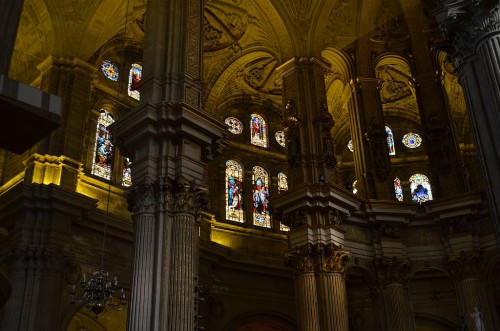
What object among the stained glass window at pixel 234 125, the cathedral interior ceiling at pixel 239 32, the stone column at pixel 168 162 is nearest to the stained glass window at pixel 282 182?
the stained glass window at pixel 234 125

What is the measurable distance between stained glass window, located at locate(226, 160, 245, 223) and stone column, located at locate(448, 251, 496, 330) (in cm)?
941

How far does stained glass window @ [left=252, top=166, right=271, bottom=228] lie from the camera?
84.0 ft

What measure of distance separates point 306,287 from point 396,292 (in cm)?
331

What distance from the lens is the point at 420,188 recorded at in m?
26.6

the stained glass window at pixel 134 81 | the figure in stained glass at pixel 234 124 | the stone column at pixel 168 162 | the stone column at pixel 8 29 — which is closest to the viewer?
the stone column at pixel 8 29

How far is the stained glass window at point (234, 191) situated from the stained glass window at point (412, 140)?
26.2 feet

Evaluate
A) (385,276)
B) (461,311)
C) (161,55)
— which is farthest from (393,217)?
(161,55)

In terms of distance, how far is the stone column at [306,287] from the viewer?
1627 centimetres

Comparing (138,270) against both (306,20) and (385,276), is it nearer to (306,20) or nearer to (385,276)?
(385,276)

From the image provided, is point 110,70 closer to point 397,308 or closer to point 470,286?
point 397,308

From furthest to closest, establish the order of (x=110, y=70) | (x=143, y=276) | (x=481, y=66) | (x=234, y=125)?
(x=234, y=125), (x=110, y=70), (x=143, y=276), (x=481, y=66)

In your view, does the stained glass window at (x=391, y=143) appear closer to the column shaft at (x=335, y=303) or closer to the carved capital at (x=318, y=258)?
the carved capital at (x=318, y=258)

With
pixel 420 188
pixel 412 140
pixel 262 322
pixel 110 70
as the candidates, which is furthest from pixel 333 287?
pixel 412 140

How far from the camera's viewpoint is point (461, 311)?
17656 millimetres
